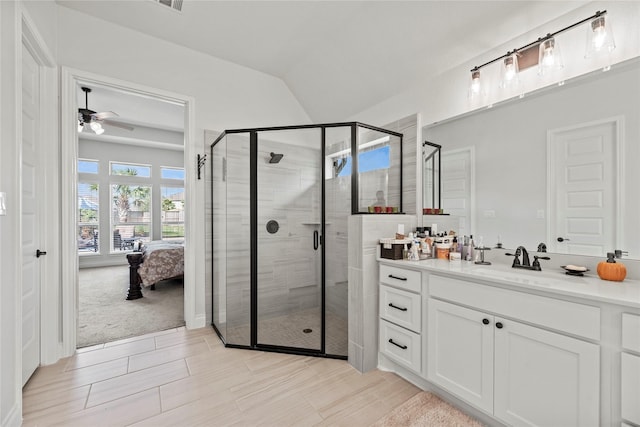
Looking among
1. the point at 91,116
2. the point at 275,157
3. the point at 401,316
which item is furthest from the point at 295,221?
the point at 91,116

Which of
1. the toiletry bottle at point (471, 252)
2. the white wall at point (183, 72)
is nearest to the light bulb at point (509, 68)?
the toiletry bottle at point (471, 252)

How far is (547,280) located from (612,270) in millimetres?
322

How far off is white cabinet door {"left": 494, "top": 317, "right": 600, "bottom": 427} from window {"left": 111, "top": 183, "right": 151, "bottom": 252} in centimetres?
726

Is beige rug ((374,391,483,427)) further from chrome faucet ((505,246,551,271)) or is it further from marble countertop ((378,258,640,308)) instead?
chrome faucet ((505,246,551,271))

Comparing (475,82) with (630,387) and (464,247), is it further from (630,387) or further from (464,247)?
(630,387)

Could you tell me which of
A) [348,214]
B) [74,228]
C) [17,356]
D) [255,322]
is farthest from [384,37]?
[17,356]

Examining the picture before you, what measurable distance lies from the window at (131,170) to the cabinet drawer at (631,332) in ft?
25.7

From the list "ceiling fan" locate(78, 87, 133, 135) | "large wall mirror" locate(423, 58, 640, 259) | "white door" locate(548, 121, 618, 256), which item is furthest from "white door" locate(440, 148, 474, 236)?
"ceiling fan" locate(78, 87, 133, 135)

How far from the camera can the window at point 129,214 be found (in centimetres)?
640

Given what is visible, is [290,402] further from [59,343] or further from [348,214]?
[59,343]

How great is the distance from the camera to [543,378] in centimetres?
129

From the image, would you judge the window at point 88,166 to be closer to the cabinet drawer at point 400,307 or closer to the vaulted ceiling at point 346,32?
the vaulted ceiling at point 346,32

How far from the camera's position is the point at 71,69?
235 cm

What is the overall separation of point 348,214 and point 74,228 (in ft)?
7.74
